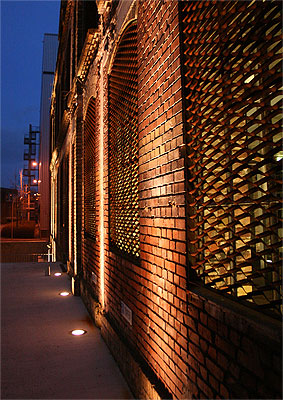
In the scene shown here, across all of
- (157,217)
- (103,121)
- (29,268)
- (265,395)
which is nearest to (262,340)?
(265,395)

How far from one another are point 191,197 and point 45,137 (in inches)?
1247

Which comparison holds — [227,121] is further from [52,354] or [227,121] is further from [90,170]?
[90,170]

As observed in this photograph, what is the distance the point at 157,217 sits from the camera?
2.92 meters

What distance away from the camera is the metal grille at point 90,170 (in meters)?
7.07

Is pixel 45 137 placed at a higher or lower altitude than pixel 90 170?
higher

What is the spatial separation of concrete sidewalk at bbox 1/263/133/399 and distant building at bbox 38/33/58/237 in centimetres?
2310

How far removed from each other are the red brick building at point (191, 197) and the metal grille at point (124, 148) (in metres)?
0.02

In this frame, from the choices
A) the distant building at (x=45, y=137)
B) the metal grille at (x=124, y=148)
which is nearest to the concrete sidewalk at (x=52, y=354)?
the metal grille at (x=124, y=148)

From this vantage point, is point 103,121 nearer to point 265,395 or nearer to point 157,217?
point 157,217

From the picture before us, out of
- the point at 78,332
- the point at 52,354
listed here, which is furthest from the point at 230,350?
the point at 78,332

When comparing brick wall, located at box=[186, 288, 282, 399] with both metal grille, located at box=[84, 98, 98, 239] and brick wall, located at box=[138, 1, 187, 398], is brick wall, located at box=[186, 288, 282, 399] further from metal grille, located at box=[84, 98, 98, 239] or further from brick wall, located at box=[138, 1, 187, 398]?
metal grille, located at box=[84, 98, 98, 239]

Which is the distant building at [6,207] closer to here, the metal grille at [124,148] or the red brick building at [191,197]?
the metal grille at [124,148]

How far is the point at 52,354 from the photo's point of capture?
175 inches

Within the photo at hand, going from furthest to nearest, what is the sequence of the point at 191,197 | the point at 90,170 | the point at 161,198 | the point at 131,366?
the point at 90,170 → the point at 131,366 → the point at 161,198 → the point at 191,197
